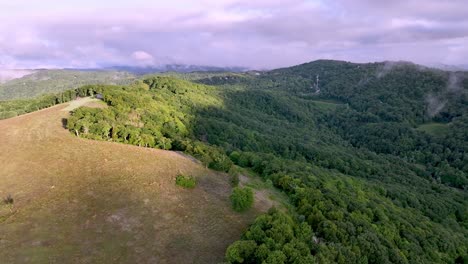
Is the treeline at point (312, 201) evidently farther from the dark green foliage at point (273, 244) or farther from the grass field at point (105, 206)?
the grass field at point (105, 206)

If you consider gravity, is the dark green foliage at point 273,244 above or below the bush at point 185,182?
below

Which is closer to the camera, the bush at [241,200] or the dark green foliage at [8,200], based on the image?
the dark green foliage at [8,200]

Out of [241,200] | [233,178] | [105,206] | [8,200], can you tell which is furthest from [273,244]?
[8,200]

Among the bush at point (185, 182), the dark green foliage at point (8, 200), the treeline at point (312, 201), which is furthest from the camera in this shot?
the bush at point (185, 182)

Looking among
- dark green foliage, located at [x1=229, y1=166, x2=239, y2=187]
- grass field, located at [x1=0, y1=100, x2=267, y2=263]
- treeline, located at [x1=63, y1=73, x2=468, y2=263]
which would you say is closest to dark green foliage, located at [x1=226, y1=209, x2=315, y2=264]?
treeline, located at [x1=63, y1=73, x2=468, y2=263]

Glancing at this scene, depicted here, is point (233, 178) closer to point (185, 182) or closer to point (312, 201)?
point (185, 182)

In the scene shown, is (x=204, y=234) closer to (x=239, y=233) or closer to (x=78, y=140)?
(x=239, y=233)

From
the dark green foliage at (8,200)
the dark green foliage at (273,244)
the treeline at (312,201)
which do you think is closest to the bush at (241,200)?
the treeline at (312,201)
